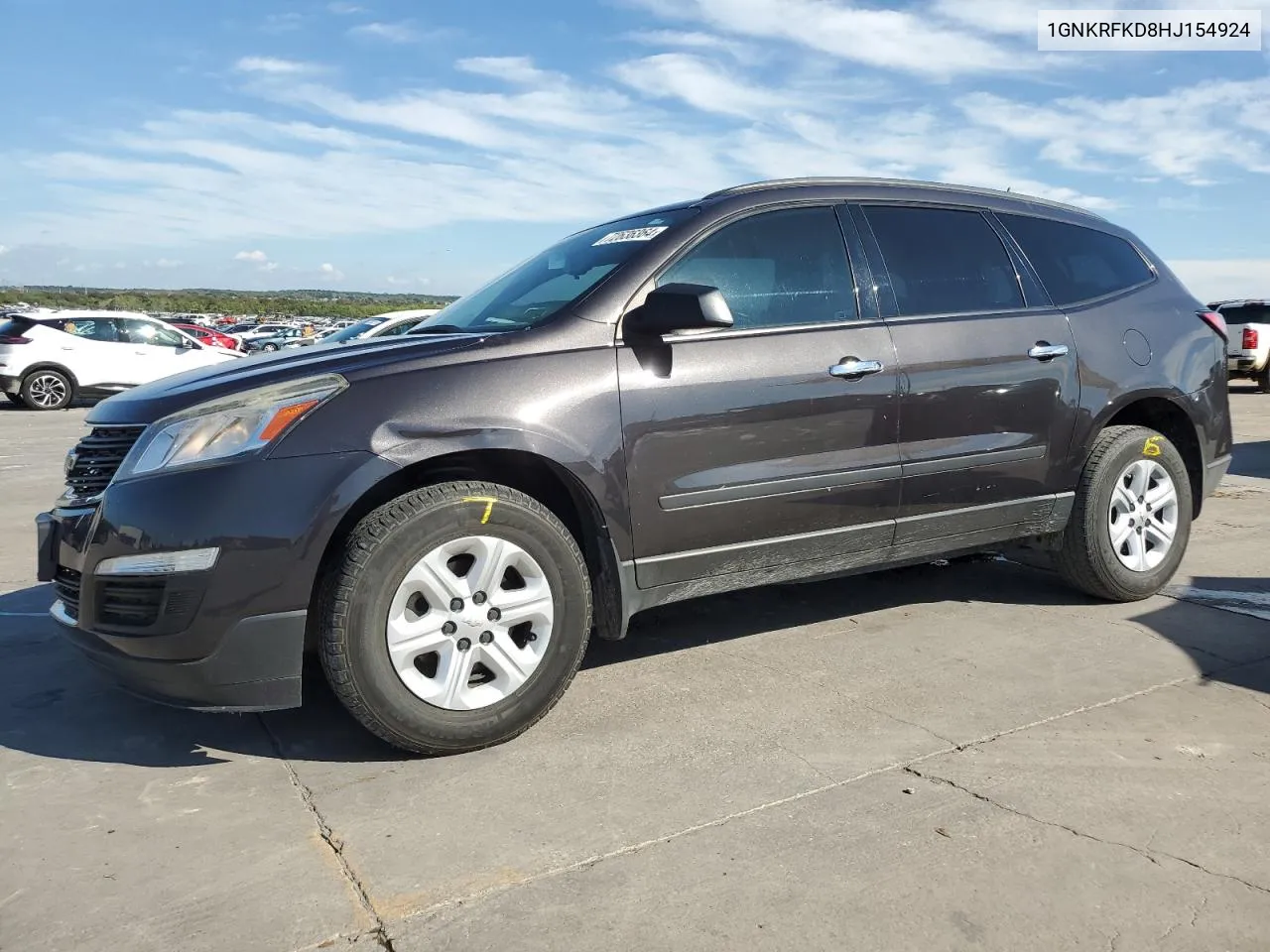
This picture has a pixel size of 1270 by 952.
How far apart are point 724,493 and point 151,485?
174cm

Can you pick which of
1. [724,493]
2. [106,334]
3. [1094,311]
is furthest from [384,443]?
[106,334]

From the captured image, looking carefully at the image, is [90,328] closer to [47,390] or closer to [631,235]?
[47,390]

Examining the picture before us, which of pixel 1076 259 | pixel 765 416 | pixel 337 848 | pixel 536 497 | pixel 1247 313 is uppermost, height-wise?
pixel 1247 313

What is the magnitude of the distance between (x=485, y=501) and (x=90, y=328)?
16894 mm

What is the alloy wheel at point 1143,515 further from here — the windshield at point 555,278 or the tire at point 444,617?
the tire at point 444,617

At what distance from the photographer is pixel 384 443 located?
9.66 feet

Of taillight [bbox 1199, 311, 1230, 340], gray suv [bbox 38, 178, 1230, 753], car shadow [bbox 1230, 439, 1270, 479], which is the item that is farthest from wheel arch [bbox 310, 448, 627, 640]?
car shadow [bbox 1230, 439, 1270, 479]

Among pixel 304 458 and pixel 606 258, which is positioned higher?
pixel 606 258

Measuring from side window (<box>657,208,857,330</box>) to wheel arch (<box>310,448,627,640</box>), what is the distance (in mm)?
787

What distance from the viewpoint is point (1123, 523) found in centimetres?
448

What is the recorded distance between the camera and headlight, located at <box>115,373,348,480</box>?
288 cm

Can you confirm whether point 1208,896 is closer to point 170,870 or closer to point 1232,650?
point 1232,650

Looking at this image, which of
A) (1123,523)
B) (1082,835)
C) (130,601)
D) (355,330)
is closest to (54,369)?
(355,330)

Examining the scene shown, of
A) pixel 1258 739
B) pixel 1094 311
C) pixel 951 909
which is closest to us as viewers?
pixel 951 909
